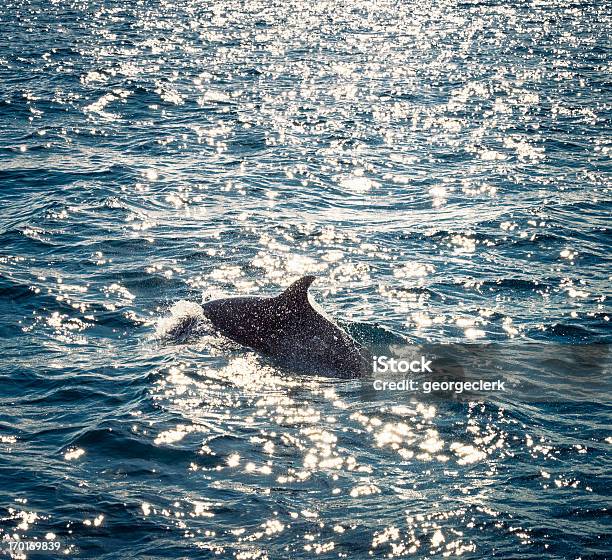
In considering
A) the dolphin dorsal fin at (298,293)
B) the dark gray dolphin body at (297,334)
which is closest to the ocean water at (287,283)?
the dark gray dolphin body at (297,334)

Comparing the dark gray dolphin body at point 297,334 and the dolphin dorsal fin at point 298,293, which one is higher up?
the dolphin dorsal fin at point 298,293

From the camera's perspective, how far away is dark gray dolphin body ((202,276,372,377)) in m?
14.7

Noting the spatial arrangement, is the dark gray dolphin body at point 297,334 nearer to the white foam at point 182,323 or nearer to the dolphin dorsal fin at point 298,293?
the dolphin dorsal fin at point 298,293

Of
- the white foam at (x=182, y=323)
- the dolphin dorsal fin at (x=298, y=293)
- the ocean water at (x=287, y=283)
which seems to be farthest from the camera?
the white foam at (x=182, y=323)

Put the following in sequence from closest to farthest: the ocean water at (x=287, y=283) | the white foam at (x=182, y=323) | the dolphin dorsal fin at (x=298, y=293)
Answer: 1. the ocean water at (x=287, y=283)
2. the dolphin dorsal fin at (x=298, y=293)
3. the white foam at (x=182, y=323)

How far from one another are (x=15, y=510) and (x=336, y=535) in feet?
12.9

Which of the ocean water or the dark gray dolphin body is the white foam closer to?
the ocean water

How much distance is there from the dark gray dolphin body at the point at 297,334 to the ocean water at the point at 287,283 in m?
0.41

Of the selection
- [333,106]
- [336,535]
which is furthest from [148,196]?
[336,535]

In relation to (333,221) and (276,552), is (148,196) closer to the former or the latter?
(333,221)

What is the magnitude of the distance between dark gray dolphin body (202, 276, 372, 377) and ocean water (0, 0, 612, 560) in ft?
1.34

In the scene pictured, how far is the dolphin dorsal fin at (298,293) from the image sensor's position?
48.7 ft

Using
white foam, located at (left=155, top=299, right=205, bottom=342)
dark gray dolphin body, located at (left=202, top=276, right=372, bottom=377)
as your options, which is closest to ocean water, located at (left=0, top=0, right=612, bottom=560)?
white foam, located at (left=155, top=299, right=205, bottom=342)

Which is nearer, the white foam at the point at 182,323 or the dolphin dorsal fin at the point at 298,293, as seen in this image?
the dolphin dorsal fin at the point at 298,293
